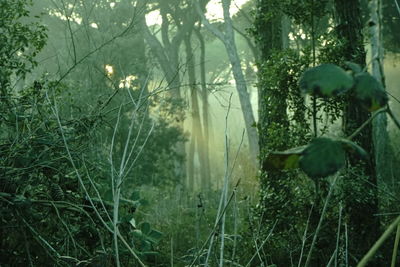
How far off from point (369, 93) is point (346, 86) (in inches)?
A: 1.4

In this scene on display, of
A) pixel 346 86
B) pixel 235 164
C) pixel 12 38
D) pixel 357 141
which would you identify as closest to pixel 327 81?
pixel 346 86

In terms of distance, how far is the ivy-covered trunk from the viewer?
5.56 meters

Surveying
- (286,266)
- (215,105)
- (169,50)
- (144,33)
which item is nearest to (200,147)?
(169,50)

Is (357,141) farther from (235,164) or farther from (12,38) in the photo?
(12,38)

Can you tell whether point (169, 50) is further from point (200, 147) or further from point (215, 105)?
point (215, 105)

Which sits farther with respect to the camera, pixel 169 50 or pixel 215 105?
pixel 215 105

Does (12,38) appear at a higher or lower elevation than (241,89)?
higher

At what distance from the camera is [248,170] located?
1324 cm

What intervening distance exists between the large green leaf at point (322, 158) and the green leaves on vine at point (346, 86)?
0.23 feet

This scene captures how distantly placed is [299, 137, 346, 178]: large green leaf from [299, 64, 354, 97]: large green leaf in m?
0.07

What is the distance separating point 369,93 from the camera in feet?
2.50

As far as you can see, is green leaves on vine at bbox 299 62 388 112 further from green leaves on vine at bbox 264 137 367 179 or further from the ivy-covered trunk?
the ivy-covered trunk

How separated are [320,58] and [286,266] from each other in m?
2.37

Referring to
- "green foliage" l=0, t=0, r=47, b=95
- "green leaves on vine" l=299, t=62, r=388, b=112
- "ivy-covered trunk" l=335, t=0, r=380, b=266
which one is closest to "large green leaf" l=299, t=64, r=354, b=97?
"green leaves on vine" l=299, t=62, r=388, b=112
